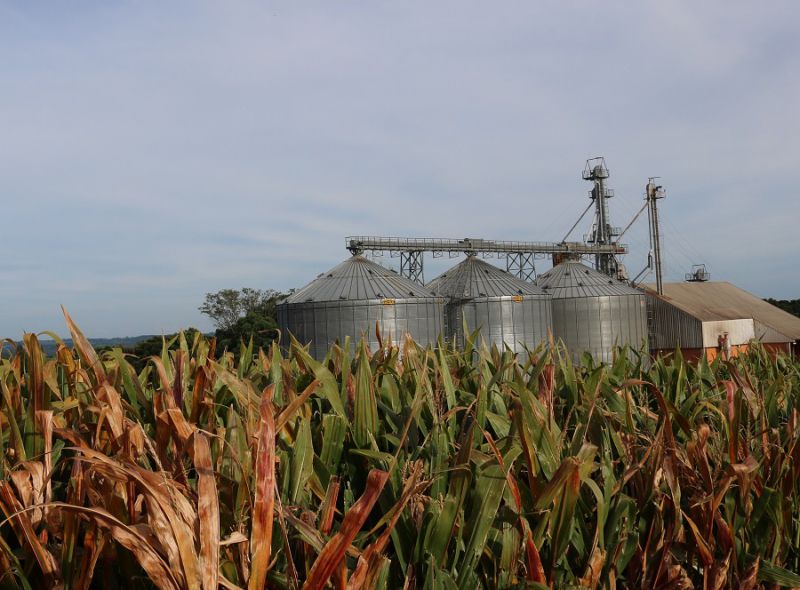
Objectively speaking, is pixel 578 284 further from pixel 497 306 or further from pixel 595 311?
pixel 497 306

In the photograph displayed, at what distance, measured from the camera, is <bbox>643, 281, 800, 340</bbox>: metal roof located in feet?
142

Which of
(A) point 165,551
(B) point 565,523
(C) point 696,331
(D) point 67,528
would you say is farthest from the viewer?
(C) point 696,331

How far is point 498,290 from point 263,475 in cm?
3109

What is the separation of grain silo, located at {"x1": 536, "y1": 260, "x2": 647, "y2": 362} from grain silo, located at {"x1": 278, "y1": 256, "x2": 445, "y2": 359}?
8424 millimetres

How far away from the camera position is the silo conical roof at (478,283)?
32.8 metres

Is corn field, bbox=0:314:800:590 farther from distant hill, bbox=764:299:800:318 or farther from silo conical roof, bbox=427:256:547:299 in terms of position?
distant hill, bbox=764:299:800:318

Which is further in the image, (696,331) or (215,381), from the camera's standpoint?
(696,331)

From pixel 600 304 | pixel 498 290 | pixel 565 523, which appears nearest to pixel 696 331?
pixel 600 304

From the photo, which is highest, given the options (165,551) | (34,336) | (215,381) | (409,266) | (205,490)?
(409,266)

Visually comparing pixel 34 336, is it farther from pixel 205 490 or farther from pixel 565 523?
pixel 565 523

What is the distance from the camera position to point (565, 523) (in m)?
2.62

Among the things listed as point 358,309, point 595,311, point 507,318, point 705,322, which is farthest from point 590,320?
point 358,309

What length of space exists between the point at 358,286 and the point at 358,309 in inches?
63.4

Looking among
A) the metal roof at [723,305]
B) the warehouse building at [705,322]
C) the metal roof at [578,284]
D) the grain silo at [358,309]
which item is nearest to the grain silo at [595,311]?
the metal roof at [578,284]
